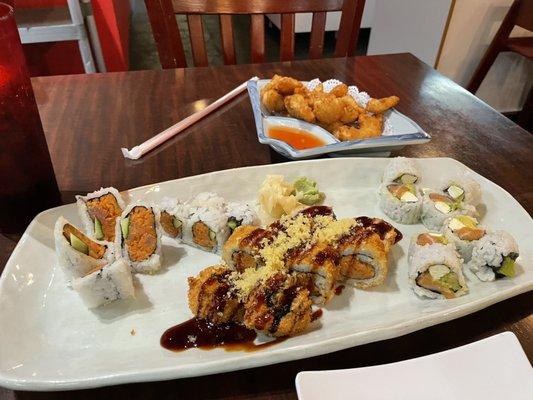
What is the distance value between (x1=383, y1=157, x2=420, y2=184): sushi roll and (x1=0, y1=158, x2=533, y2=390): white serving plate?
18 cm

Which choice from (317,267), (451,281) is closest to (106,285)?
(317,267)

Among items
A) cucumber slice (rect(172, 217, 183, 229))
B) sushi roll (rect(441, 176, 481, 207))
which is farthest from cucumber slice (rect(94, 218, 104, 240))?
sushi roll (rect(441, 176, 481, 207))

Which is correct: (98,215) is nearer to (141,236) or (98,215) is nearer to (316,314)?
(141,236)

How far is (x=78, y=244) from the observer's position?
125cm

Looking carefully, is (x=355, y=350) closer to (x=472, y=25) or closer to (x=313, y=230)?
(x=313, y=230)

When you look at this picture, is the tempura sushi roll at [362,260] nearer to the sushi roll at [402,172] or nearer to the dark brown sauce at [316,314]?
the dark brown sauce at [316,314]

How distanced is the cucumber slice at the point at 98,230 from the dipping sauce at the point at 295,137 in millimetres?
827

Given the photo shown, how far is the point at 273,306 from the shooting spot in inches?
44.4

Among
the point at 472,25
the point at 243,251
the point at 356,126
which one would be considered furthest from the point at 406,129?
the point at 472,25

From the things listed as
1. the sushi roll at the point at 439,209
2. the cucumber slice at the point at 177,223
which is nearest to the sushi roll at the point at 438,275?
the sushi roll at the point at 439,209

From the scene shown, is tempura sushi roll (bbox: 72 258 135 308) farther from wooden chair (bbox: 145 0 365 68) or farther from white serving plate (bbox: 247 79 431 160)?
wooden chair (bbox: 145 0 365 68)

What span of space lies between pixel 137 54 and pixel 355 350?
18.1 feet

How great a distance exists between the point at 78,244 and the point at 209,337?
465 mm

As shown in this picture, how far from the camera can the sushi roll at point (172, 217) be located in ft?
4.59
